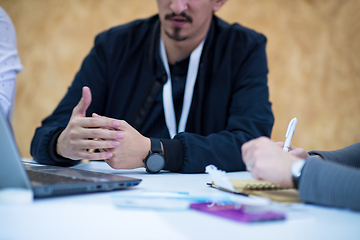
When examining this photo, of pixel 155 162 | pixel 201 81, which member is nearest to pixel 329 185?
pixel 155 162

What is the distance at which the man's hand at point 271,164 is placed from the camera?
540 millimetres

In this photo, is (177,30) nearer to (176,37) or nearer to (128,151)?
(176,37)

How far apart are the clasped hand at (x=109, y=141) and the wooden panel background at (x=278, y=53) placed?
319 centimetres

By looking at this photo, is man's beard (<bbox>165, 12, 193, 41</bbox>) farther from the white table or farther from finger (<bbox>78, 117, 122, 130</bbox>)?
the white table

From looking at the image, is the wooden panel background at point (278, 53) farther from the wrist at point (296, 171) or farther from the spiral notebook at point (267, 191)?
the wrist at point (296, 171)

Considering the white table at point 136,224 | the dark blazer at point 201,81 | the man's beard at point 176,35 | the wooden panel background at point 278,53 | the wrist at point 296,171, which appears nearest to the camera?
the white table at point 136,224

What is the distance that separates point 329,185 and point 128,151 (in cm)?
56

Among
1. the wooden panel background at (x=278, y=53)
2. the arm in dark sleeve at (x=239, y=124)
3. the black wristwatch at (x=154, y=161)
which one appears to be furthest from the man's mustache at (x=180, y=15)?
the wooden panel background at (x=278, y=53)

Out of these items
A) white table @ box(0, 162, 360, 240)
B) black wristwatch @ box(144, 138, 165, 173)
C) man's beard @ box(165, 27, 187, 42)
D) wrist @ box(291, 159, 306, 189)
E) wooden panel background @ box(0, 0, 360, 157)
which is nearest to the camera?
white table @ box(0, 162, 360, 240)

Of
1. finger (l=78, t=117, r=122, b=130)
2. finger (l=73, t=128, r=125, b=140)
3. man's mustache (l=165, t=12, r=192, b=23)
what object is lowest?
finger (l=73, t=128, r=125, b=140)

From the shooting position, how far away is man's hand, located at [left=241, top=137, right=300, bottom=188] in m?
0.54

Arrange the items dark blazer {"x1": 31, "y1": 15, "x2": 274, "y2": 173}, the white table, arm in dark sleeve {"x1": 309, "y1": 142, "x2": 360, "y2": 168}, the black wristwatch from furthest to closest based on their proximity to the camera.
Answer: dark blazer {"x1": 31, "y1": 15, "x2": 274, "y2": 173} → the black wristwatch → arm in dark sleeve {"x1": 309, "y1": 142, "x2": 360, "y2": 168} → the white table

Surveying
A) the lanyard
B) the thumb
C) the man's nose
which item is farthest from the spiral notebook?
the man's nose

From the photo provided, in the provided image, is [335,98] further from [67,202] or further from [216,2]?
[67,202]
